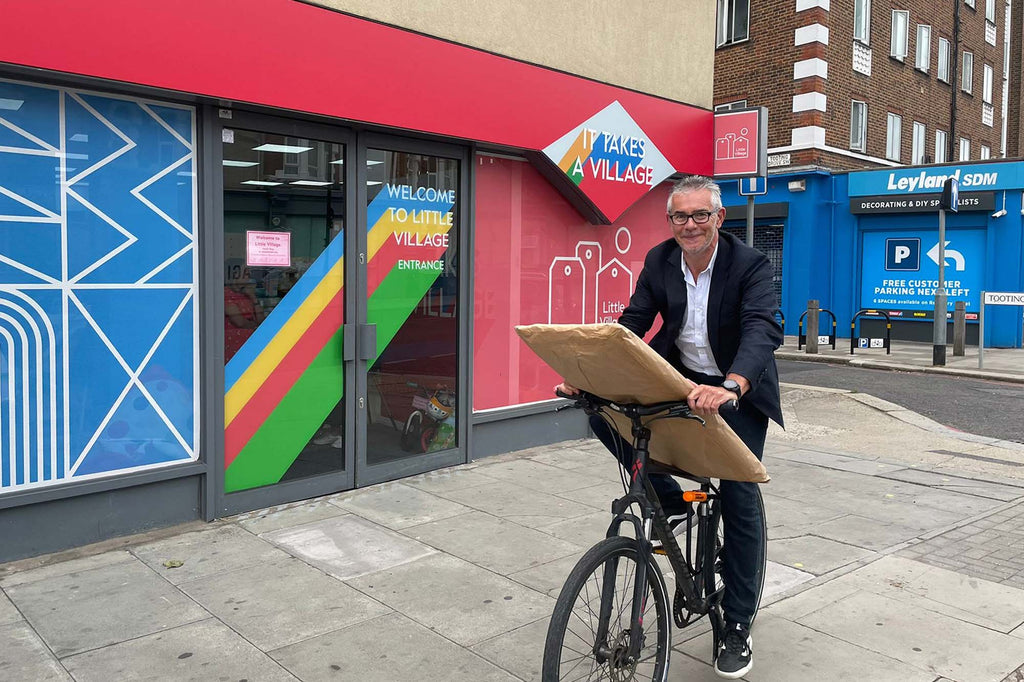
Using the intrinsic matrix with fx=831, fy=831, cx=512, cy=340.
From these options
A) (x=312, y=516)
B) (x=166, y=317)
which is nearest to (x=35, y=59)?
(x=166, y=317)

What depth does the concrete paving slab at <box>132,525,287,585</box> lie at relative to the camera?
446cm

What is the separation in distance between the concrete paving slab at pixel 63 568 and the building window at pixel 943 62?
2766 centimetres

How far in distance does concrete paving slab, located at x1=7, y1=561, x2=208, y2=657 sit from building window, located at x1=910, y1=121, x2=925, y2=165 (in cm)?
2556

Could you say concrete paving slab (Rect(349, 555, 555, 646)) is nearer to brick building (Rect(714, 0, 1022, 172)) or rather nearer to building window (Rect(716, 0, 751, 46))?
brick building (Rect(714, 0, 1022, 172))

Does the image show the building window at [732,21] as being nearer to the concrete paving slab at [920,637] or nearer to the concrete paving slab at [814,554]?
the concrete paving slab at [814,554]

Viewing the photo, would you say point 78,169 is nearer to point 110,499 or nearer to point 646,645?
point 110,499

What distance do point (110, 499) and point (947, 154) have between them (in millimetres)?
27961

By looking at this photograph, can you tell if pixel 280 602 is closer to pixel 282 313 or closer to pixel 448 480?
pixel 282 313

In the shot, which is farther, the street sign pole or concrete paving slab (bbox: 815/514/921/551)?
the street sign pole

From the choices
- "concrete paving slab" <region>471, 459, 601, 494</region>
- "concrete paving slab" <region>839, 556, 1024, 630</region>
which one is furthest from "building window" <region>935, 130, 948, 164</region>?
"concrete paving slab" <region>839, 556, 1024, 630</region>

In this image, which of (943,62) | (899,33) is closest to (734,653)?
(899,33)

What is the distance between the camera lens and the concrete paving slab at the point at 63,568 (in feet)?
14.0

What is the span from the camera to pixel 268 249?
Result: 5.53 metres

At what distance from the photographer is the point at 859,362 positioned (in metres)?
15.8
